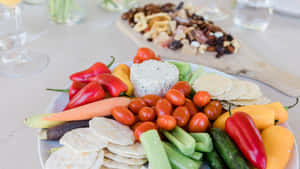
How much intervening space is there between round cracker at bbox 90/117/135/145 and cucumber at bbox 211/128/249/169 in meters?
0.31

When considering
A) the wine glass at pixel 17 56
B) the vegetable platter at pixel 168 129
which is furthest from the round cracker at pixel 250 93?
the wine glass at pixel 17 56

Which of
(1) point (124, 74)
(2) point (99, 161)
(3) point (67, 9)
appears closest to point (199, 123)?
(2) point (99, 161)

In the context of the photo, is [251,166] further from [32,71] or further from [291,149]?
[32,71]

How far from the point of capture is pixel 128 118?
3.89 ft

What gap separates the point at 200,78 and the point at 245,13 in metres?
1.17

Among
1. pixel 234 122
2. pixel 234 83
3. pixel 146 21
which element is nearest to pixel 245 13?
pixel 146 21

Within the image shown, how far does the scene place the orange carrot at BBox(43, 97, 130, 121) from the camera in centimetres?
118

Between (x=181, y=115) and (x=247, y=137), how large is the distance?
0.26 m

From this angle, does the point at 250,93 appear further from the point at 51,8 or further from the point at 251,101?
the point at 51,8

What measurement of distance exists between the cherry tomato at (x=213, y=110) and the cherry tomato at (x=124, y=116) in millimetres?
317

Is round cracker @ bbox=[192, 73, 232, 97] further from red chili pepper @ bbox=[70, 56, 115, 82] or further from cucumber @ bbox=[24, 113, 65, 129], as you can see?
cucumber @ bbox=[24, 113, 65, 129]

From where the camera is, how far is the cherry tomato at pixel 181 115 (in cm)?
119

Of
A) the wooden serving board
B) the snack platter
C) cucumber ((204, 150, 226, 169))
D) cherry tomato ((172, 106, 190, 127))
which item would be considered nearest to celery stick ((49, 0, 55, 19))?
the snack platter

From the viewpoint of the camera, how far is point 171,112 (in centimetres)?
125
